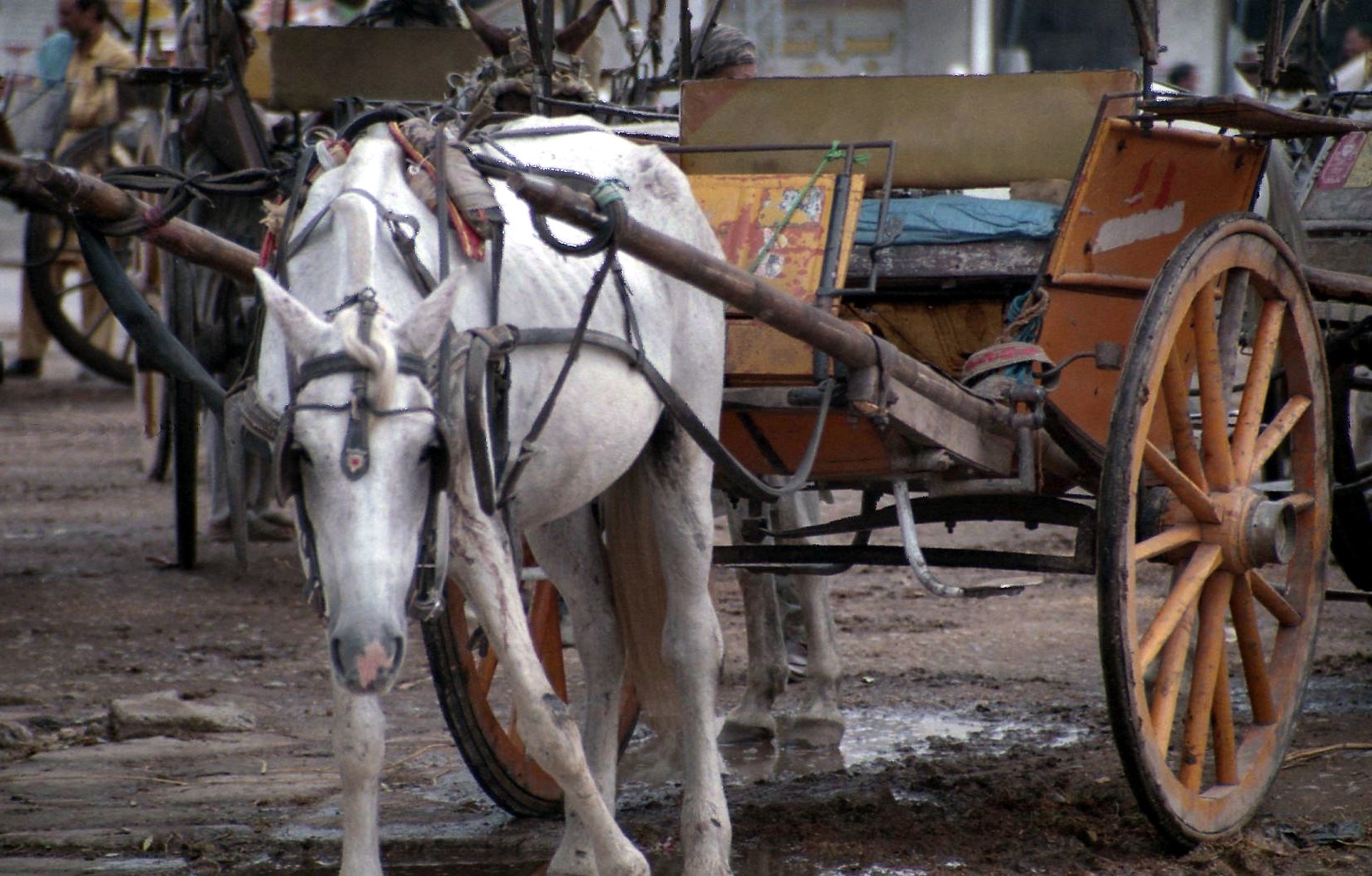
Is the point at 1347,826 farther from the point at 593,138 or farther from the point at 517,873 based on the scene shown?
the point at 593,138

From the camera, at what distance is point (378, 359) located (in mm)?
2492

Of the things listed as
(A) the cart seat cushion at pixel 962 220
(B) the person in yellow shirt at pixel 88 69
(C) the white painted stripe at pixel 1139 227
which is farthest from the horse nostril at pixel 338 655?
(B) the person in yellow shirt at pixel 88 69

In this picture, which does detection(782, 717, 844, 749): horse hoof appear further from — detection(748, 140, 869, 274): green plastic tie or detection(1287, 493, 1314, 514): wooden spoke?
detection(748, 140, 869, 274): green plastic tie

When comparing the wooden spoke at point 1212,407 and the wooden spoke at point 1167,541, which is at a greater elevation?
the wooden spoke at point 1212,407

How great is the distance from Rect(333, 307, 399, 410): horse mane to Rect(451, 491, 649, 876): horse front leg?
427mm

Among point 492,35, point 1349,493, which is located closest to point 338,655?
point 492,35

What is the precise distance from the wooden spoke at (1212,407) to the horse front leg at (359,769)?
209 cm

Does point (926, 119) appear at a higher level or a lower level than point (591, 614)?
higher

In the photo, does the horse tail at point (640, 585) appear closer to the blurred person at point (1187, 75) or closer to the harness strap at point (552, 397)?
the harness strap at point (552, 397)

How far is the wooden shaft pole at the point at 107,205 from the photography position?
104 inches

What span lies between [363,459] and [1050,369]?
6.09ft

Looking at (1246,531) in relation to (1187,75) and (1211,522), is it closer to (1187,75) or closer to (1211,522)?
(1211,522)

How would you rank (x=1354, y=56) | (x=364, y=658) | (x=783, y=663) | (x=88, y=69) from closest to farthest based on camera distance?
(x=364, y=658), (x=783, y=663), (x=1354, y=56), (x=88, y=69)

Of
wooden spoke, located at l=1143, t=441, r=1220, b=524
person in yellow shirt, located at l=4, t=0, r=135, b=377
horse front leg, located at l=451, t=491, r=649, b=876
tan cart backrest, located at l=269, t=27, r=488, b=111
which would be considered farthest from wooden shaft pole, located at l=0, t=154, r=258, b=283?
person in yellow shirt, located at l=4, t=0, r=135, b=377
